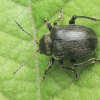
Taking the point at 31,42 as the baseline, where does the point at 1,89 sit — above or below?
below

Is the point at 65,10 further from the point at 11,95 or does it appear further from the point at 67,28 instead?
the point at 11,95

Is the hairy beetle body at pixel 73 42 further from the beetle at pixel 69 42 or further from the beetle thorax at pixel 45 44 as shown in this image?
the beetle thorax at pixel 45 44

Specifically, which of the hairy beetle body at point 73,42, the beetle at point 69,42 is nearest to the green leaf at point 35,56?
the beetle at point 69,42

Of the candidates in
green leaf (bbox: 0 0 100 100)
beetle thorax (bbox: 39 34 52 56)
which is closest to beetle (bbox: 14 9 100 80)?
beetle thorax (bbox: 39 34 52 56)

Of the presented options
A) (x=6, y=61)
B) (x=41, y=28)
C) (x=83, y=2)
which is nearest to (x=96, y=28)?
(x=83, y=2)

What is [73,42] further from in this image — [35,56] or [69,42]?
[35,56]
